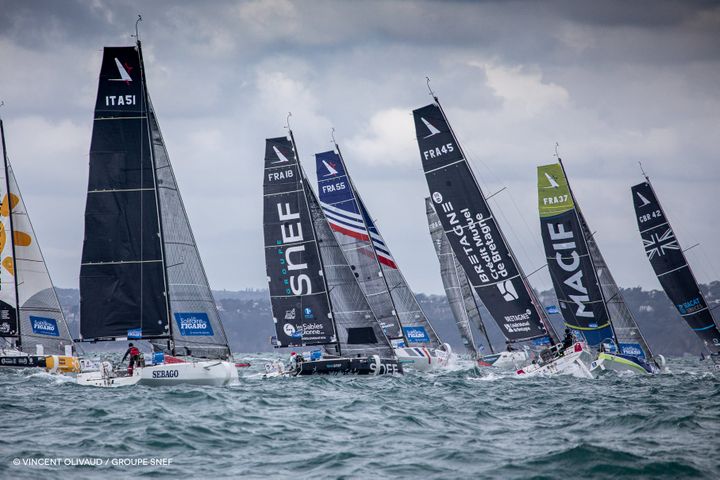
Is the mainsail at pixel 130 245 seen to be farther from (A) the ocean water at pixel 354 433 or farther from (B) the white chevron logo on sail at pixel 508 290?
(B) the white chevron logo on sail at pixel 508 290

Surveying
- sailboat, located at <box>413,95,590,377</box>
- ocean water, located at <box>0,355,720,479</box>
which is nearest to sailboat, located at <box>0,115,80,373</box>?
ocean water, located at <box>0,355,720,479</box>

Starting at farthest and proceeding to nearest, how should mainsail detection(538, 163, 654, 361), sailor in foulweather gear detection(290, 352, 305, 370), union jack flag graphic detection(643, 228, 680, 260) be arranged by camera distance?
union jack flag graphic detection(643, 228, 680, 260) → mainsail detection(538, 163, 654, 361) → sailor in foulweather gear detection(290, 352, 305, 370)

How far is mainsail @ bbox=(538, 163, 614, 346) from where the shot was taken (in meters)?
40.2

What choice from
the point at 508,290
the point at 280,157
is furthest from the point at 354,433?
the point at 280,157

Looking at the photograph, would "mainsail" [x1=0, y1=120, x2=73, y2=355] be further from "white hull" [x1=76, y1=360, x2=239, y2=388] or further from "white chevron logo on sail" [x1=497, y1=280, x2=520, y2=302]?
"white chevron logo on sail" [x1=497, y1=280, x2=520, y2=302]

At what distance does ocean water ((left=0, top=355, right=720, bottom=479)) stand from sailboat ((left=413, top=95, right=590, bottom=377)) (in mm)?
7542

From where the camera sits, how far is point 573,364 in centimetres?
3416

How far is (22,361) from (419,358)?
1823 centimetres

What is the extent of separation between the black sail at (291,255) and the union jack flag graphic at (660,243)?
18216mm

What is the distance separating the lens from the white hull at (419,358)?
45250 mm

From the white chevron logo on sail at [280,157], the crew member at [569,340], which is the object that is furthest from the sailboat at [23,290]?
the crew member at [569,340]

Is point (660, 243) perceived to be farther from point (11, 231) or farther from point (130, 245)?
point (11, 231)

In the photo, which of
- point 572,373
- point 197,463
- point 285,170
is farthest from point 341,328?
point 197,463

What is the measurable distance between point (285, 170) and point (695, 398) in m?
18.0
